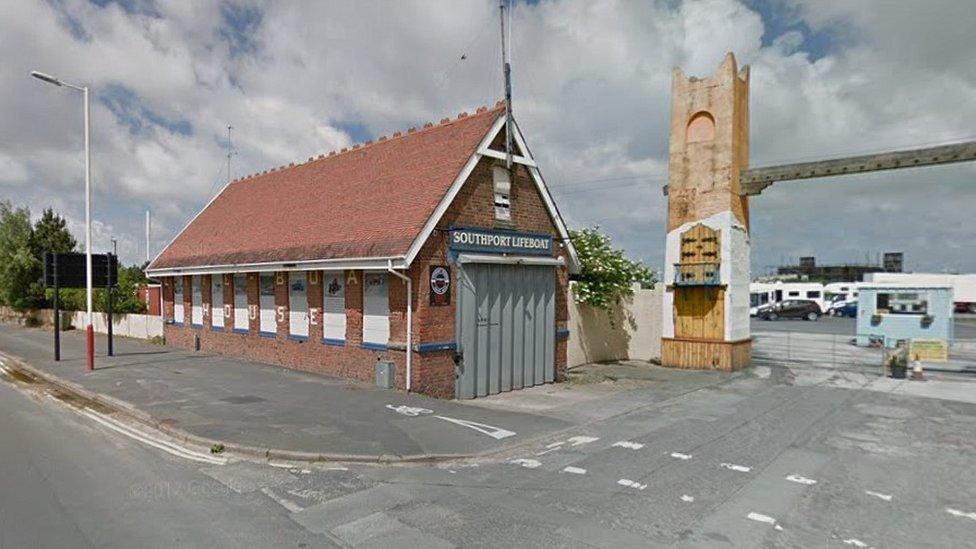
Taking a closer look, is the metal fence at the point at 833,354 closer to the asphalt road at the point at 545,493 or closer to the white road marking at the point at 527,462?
the asphalt road at the point at 545,493

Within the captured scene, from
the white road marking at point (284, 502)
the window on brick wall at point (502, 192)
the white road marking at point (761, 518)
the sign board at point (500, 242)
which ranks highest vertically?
the window on brick wall at point (502, 192)

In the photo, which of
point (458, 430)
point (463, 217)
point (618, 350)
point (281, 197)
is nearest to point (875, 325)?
point (618, 350)

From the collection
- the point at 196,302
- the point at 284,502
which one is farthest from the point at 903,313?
the point at 196,302

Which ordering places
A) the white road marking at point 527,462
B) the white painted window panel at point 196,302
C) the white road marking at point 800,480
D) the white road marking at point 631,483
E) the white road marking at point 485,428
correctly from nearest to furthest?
the white road marking at point 631,483, the white road marking at point 800,480, the white road marking at point 527,462, the white road marking at point 485,428, the white painted window panel at point 196,302

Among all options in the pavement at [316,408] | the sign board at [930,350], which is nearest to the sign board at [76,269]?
the pavement at [316,408]

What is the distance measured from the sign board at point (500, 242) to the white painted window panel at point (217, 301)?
10429 mm

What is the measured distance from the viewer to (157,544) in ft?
16.6

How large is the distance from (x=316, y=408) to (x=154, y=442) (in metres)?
2.69

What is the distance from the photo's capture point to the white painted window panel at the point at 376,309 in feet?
41.8

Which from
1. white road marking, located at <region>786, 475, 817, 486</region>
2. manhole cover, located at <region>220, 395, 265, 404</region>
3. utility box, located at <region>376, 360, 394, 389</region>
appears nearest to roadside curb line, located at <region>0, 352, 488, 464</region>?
manhole cover, located at <region>220, 395, 265, 404</region>

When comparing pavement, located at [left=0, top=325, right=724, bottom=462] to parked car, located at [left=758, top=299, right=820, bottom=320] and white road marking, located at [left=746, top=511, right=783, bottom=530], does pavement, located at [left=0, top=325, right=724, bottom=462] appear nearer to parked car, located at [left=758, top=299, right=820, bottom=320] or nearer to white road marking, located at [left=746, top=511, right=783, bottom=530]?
white road marking, located at [left=746, top=511, right=783, bottom=530]

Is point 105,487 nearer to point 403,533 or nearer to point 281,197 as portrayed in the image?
point 403,533

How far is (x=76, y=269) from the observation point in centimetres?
1777

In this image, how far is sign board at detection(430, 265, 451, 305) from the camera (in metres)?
12.1
